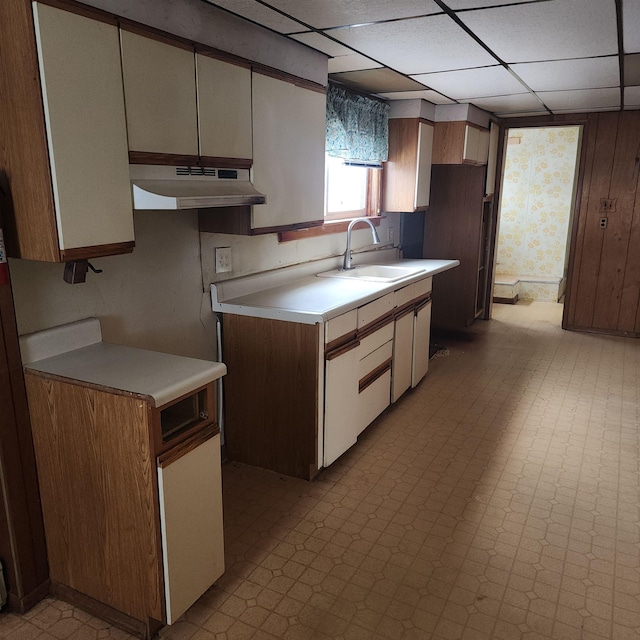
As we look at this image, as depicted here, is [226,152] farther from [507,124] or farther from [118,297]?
[507,124]

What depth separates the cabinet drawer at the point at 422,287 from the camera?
3.68 m

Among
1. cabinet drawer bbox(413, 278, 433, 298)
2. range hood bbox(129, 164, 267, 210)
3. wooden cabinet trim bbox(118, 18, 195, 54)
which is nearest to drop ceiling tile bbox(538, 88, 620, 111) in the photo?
cabinet drawer bbox(413, 278, 433, 298)

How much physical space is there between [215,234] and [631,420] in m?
2.76

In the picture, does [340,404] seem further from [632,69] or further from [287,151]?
[632,69]

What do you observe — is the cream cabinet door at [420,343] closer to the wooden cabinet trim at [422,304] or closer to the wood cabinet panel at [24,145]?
the wooden cabinet trim at [422,304]

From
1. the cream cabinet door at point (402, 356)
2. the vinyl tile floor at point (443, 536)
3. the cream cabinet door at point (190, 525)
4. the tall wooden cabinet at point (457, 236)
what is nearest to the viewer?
the cream cabinet door at point (190, 525)

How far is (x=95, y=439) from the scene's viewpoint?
1666 mm

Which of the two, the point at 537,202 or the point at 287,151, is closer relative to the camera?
the point at 287,151

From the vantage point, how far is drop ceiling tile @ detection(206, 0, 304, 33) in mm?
1970

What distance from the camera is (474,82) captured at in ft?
11.2

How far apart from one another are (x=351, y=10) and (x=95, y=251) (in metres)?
1.30

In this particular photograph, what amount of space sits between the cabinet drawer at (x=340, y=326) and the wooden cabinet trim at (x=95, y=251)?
3.35ft

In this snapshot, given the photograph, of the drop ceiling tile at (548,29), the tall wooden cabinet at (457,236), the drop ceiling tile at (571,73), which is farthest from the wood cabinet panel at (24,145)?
the tall wooden cabinet at (457,236)

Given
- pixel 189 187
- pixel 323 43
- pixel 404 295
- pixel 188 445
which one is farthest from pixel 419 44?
pixel 188 445
